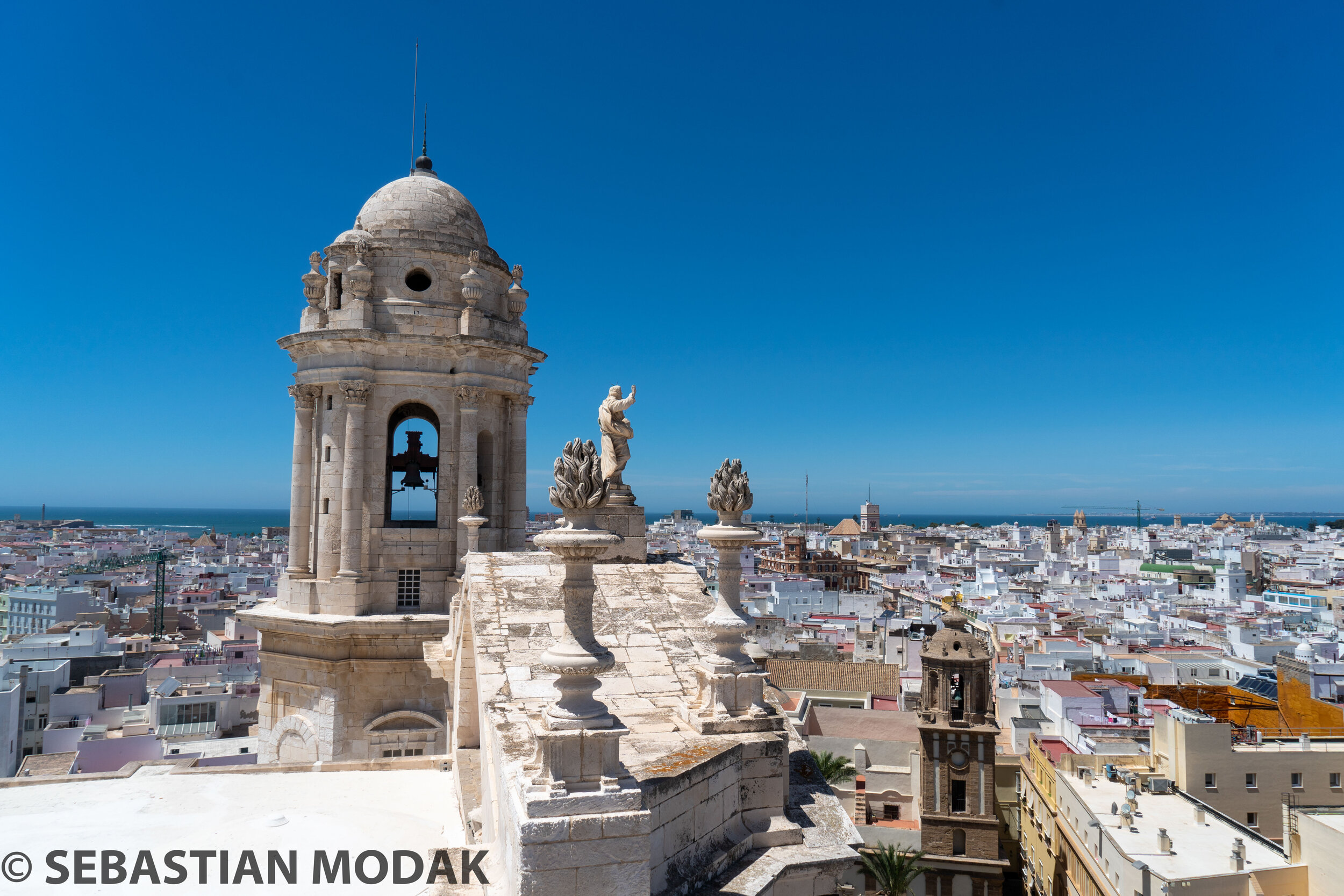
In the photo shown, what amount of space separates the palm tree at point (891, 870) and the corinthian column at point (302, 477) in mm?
17465

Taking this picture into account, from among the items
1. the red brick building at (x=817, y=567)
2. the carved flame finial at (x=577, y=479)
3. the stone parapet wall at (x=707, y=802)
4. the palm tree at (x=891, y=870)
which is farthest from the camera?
the red brick building at (x=817, y=567)

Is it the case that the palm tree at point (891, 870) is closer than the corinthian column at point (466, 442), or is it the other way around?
the corinthian column at point (466, 442)

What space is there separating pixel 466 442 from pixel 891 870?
17.6 m

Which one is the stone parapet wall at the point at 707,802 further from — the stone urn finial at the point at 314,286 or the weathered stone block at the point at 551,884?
the stone urn finial at the point at 314,286

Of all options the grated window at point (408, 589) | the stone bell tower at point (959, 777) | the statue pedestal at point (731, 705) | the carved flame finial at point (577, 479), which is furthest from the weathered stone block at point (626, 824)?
the stone bell tower at point (959, 777)

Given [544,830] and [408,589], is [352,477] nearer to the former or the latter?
[408,589]

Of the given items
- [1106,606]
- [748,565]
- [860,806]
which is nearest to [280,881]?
[860,806]

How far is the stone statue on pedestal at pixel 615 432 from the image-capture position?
447 inches

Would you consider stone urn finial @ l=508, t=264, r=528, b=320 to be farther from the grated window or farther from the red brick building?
the red brick building

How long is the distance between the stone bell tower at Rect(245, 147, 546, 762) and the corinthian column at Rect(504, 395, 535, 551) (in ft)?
0.59

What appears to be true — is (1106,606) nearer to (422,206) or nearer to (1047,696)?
(1047,696)

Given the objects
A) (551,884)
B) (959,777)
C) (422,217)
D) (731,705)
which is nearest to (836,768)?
(959,777)

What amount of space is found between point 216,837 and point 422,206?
12762 mm

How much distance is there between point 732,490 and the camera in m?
9.27
